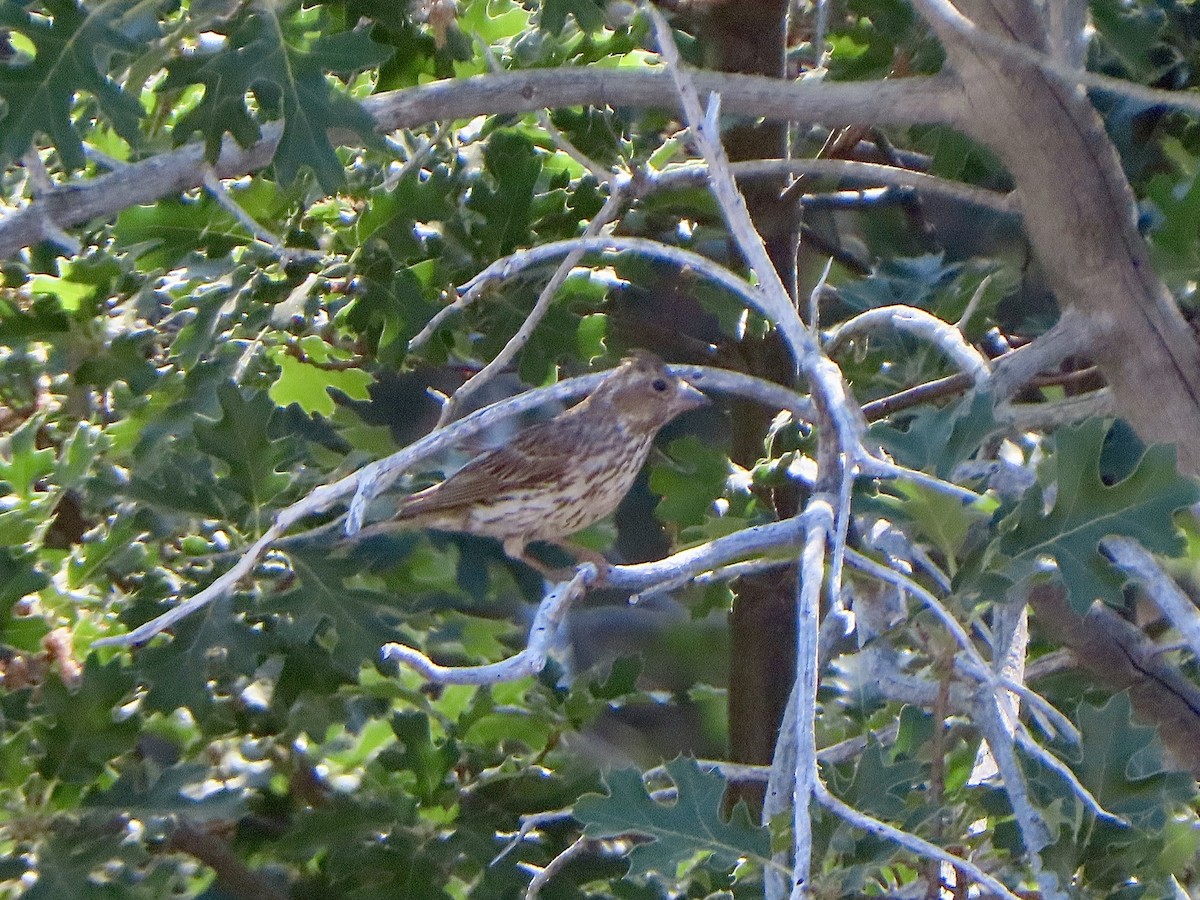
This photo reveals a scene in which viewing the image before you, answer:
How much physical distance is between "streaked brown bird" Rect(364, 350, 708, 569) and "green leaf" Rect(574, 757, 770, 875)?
174cm

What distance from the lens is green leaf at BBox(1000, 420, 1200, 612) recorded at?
225 centimetres

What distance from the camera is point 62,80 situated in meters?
2.61

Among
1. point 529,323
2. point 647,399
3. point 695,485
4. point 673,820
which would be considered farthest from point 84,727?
point 647,399

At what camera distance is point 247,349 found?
10.4ft

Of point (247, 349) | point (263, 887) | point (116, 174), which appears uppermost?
point (116, 174)

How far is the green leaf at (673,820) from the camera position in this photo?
209 centimetres

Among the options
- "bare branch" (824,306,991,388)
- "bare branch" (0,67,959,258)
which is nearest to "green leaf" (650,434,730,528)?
"bare branch" (824,306,991,388)

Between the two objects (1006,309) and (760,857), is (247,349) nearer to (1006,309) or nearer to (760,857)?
(760,857)

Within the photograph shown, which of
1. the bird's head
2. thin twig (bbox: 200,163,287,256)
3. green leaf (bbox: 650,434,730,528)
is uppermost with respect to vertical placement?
thin twig (bbox: 200,163,287,256)

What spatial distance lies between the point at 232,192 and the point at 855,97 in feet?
4.41

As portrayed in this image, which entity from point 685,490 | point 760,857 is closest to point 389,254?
point 685,490

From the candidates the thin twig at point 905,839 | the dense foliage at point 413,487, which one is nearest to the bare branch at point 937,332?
the dense foliage at point 413,487

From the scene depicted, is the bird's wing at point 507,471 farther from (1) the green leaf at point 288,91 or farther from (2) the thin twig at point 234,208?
(1) the green leaf at point 288,91

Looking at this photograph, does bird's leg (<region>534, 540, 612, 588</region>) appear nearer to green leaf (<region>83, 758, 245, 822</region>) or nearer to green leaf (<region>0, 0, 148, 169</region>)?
green leaf (<region>83, 758, 245, 822</region>)
